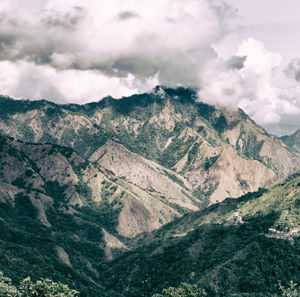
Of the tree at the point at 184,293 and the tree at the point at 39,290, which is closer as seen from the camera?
the tree at the point at 39,290

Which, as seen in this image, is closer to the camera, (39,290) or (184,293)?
(39,290)

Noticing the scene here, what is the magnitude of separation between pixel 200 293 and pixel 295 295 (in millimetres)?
42548

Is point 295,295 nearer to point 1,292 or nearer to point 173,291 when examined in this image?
point 173,291

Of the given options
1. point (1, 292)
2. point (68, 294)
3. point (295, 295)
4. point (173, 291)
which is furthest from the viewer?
point (295, 295)

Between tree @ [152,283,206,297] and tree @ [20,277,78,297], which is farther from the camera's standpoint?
tree @ [152,283,206,297]

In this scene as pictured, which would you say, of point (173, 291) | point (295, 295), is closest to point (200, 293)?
point (173, 291)

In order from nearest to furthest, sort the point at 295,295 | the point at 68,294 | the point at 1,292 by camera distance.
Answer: the point at 1,292, the point at 68,294, the point at 295,295

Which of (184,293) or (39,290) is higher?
(39,290)

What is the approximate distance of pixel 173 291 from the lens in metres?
157

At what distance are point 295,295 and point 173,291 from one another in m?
54.2

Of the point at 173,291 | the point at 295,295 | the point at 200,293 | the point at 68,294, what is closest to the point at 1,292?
the point at 68,294

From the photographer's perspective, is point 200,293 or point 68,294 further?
point 200,293

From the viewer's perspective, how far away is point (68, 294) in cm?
11862

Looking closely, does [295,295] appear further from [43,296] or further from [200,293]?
[43,296]
